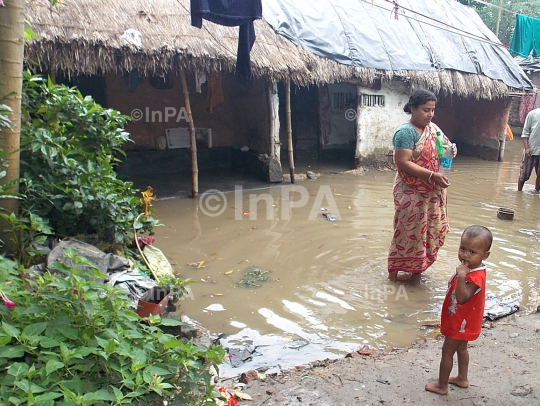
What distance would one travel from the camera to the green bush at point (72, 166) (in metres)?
3.46

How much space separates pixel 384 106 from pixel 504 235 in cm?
560

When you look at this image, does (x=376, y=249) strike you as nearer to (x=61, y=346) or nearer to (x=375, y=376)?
(x=375, y=376)

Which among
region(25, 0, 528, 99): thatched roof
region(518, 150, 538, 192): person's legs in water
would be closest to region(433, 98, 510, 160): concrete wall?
region(518, 150, 538, 192): person's legs in water

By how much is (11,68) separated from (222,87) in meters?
7.60

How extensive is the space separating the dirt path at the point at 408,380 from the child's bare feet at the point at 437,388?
0.08 ft

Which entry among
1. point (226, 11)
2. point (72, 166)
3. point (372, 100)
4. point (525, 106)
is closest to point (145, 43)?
point (226, 11)

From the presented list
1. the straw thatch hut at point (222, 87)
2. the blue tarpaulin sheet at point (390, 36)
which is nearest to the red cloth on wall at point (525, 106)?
the blue tarpaulin sheet at point (390, 36)

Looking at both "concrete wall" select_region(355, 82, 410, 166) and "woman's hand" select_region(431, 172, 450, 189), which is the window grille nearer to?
"concrete wall" select_region(355, 82, 410, 166)

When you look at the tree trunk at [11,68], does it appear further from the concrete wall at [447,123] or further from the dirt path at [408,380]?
the concrete wall at [447,123]

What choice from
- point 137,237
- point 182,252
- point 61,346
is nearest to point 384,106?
point 182,252

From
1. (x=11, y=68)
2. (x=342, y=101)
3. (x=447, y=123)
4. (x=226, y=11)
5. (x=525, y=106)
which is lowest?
(x=11, y=68)

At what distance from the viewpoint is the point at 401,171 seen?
4.07 meters

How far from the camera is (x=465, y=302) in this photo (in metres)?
2.52

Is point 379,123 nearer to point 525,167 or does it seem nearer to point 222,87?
point 525,167
